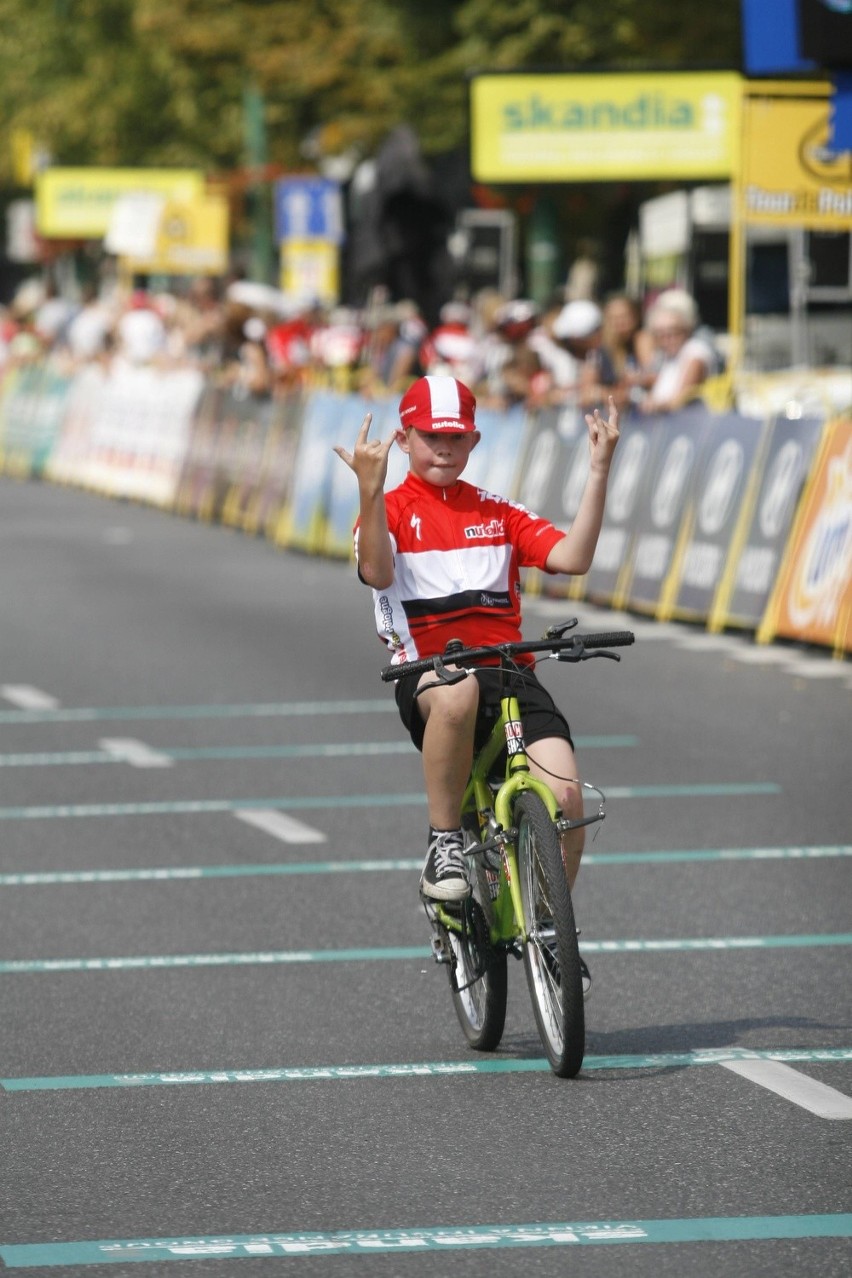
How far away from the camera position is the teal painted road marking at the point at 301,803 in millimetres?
11188

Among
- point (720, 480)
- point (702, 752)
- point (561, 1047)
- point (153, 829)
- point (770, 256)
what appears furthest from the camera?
point (770, 256)

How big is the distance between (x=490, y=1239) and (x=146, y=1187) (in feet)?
2.70

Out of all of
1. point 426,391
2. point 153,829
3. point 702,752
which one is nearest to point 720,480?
point 702,752

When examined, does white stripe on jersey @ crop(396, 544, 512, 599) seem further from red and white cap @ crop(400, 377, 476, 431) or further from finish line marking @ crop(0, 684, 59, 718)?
finish line marking @ crop(0, 684, 59, 718)

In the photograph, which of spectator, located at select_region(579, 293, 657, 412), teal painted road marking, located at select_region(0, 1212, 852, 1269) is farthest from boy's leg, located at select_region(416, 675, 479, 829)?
spectator, located at select_region(579, 293, 657, 412)

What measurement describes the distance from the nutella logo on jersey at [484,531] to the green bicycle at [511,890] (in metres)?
0.32

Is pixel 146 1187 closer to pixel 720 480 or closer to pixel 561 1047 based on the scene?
pixel 561 1047

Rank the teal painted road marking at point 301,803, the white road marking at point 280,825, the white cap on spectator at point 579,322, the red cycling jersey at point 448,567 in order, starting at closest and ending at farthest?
the red cycling jersey at point 448,567
the white road marking at point 280,825
the teal painted road marking at point 301,803
the white cap on spectator at point 579,322

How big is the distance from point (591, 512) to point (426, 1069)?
145 centimetres

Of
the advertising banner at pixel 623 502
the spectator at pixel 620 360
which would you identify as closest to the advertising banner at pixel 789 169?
the spectator at pixel 620 360

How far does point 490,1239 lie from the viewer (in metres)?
5.40

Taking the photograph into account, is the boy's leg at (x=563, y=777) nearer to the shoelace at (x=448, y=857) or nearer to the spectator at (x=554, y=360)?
the shoelace at (x=448, y=857)

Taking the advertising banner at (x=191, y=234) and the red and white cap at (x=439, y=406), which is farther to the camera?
the advertising banner at (x=191, y=234)

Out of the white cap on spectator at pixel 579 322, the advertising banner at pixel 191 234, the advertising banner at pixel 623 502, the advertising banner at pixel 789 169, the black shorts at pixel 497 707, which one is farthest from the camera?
the advertising banner at pixel 191 234
